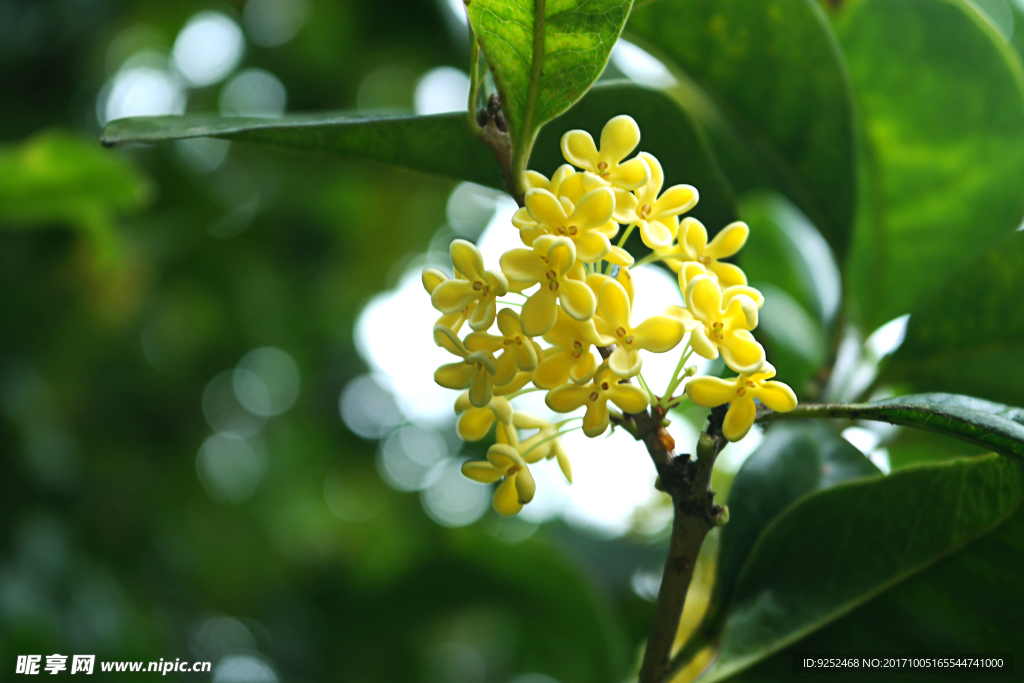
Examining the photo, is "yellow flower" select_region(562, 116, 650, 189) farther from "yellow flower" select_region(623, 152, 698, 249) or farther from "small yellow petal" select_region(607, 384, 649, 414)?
"small yellow petal" select_region(607, 384, 649, 414)

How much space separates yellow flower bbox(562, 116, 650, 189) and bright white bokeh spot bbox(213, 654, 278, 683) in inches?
61.3

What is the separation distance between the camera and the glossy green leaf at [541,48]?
532 millimetres

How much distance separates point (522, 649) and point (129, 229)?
172 cm

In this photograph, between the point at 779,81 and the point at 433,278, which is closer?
the point at 433,278

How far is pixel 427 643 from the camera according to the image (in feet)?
6.04

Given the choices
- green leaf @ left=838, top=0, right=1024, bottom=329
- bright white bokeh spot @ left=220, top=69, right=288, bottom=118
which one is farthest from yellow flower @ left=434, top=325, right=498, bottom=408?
bright white bokeh spot @ left=220, top=69, right=288, bottom=118

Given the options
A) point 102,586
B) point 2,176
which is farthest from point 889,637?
point 102,586

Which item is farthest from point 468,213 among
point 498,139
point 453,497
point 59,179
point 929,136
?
point 498,139

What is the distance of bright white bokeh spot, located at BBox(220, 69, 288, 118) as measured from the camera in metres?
2.64

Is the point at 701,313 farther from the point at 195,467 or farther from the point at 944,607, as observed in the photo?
the point at 195,467

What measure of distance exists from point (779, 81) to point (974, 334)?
1.19 ft

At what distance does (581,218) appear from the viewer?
1.65 ft

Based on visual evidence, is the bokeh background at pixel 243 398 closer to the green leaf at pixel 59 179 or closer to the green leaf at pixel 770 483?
the green leaf at pixel 59 179

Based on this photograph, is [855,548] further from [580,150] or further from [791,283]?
[791,283]
